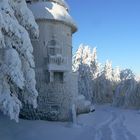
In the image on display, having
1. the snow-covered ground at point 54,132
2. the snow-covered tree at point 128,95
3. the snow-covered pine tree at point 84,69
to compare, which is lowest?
the snow-covered ground at point 54,132

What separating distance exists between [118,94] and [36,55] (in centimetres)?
3213

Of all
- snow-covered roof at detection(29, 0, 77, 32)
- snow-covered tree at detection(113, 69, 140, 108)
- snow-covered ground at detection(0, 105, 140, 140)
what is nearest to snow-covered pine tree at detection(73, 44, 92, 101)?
snow-covered tree at detection(113, 69, 140, 108)

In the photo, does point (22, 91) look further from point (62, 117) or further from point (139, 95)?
point (139, 95)

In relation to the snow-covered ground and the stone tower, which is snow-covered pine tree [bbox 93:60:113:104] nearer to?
the stone tower

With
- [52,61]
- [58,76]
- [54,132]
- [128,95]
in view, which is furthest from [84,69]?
[54,132]

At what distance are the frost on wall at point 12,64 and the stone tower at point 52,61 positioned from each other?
7795 mm

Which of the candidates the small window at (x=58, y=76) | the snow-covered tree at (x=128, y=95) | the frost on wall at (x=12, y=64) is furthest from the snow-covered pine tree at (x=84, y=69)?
the frost on wall at (x=12, y=64)

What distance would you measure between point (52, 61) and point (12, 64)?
34.9ft

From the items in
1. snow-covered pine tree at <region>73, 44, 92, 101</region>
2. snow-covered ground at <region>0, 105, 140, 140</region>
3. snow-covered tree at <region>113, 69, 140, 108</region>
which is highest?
snow-covered pine tree at <region>73, 44, 92, 101</region>

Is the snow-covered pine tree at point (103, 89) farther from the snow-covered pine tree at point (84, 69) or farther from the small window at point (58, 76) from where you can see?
the small window at point (58, 76)

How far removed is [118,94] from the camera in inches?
2237

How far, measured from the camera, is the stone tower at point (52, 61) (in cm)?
2630

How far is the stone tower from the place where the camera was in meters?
26.3

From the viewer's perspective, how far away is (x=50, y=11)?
2664 cm
